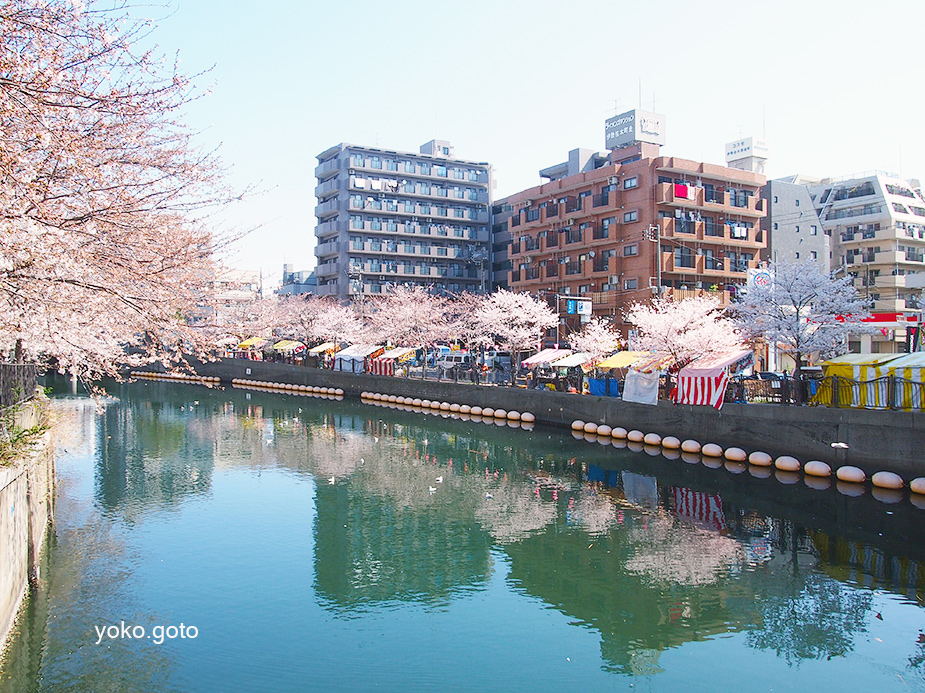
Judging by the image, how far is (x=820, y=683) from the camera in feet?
35.7

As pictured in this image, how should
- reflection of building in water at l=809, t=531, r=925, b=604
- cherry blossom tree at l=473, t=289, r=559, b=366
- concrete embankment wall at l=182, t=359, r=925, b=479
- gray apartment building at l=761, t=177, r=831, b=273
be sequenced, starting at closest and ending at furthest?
reflection of building in water at l=809, t=531, r=925, b=604 → concrete embankment wall at l=182, t=359, r=925, b=479 → cherry blossom tree at l=473, t=289, r=559, b=366 → gray apartment building at l=761, t=177, r=831, b=273

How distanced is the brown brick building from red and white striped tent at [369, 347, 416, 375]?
46.3 feet

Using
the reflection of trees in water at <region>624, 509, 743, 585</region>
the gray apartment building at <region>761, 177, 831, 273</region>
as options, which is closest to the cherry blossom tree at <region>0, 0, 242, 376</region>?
the reflection of trees in water at <region>624, 509, 743, 585</region>

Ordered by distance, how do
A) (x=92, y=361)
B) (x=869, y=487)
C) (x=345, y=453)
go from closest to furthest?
1. (x=92, y=361)
2. (x=869, y=487)
3. (x=345, y=453)

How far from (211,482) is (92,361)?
11497mm

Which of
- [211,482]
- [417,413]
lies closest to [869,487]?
[211,482]

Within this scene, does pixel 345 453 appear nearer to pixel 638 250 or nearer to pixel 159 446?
pixel 159 446

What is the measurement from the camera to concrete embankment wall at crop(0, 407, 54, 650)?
10484 millimetres

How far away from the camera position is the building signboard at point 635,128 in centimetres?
5897

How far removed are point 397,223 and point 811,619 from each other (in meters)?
69.6

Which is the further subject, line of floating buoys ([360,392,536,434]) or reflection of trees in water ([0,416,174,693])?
line of floating buoys ([360,392,536,434])

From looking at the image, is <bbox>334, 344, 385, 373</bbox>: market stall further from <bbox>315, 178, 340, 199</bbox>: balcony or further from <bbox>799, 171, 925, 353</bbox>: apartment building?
<bbox>799, 171, 925, 353</bbox>: apartment building

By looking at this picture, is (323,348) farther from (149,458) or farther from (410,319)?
(149,458)

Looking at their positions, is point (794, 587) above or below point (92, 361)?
below
